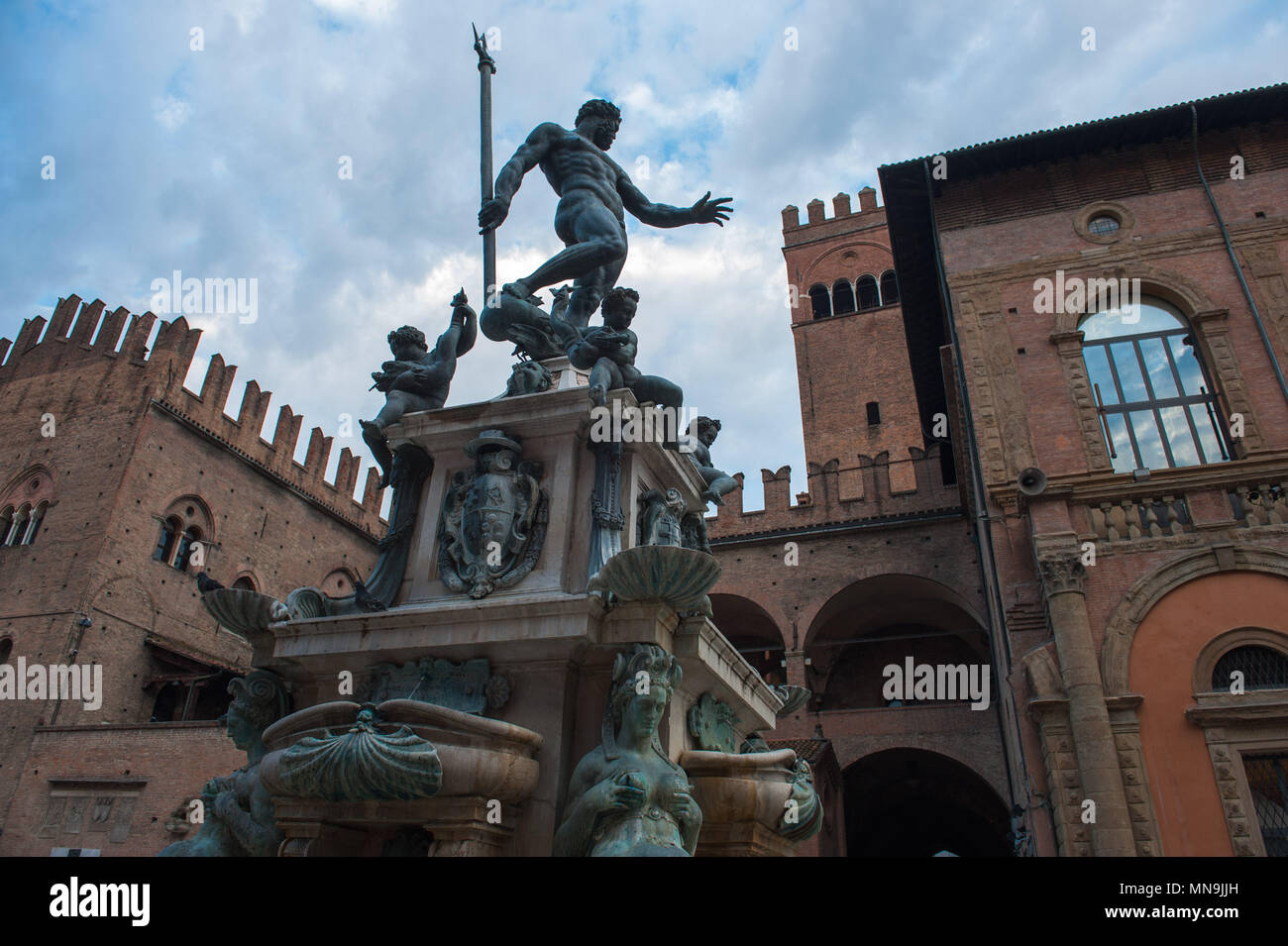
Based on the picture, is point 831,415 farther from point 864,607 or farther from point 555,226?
point 555,226

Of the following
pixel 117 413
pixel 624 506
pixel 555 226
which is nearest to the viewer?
pixel 624 506

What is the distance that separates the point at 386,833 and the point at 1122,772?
10.3m

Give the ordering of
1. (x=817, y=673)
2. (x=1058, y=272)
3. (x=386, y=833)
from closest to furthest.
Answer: (x=386, y=833), (x=1058, y=272), (x=817, y=673)

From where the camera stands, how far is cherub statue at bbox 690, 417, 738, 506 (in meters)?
5.05

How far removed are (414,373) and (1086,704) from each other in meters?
9.98

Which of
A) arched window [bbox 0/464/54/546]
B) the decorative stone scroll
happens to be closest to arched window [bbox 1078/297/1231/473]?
the decorative stone scroll

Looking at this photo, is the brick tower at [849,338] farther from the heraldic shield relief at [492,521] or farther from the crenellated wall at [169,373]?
the heraldic shield relief at [492,521]

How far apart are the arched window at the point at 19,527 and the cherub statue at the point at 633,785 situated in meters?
26.4

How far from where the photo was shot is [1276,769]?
33.8 ft

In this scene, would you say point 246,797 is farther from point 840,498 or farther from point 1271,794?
point 840,498

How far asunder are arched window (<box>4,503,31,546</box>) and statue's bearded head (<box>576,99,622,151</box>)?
24.8 m

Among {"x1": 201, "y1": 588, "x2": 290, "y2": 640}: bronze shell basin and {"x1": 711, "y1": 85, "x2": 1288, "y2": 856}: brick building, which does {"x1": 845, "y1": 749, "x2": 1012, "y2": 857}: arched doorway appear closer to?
{"x1": 711, "y1": 85, "x2": 1288, "y2": 856}: brick building

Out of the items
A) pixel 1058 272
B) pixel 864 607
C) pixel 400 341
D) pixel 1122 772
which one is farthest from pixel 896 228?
pixel 400 341

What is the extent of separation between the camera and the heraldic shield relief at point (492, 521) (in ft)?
12.6
